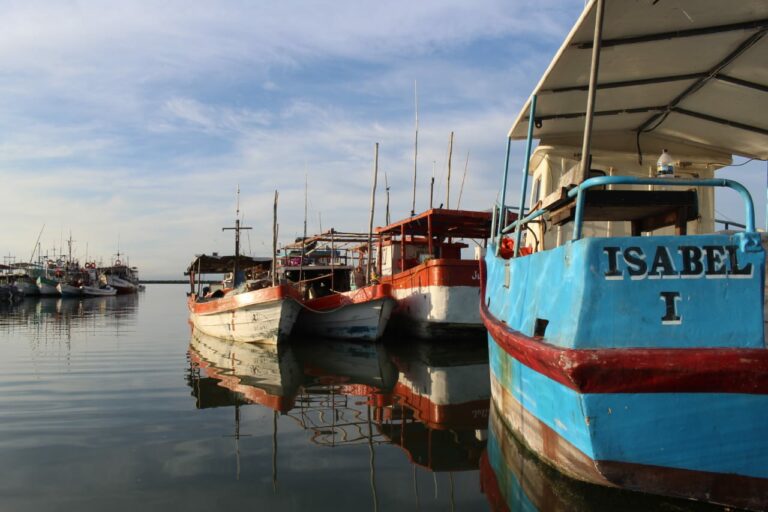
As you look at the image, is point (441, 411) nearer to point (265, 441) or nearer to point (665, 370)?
point (265, 441)

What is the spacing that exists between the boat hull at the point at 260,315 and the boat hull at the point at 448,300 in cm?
345

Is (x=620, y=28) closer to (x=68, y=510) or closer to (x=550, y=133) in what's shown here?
(x=550, y=133)

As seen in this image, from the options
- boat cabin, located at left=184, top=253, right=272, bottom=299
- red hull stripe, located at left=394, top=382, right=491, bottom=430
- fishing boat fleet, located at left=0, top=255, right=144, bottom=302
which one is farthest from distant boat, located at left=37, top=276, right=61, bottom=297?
red hull stripe, located at left=394, top=382, right=491, bottom=430

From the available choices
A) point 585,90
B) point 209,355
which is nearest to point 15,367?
point 209,355

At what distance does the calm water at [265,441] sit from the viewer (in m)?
4.55

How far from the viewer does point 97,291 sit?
62.4 metres

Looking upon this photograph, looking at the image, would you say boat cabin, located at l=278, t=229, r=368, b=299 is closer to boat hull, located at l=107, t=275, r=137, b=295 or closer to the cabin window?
the cabin window

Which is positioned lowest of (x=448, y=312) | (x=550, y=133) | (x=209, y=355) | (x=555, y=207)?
(x=209, y=355)

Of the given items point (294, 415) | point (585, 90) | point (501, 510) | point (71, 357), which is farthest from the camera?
point (71, 357)

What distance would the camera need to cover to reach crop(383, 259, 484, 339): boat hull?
48.5 ft

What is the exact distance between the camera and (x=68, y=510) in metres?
4.35

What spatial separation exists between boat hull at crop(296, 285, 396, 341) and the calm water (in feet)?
10.7

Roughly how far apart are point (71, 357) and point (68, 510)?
10339mm

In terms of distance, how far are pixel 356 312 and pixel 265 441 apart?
987 cm
